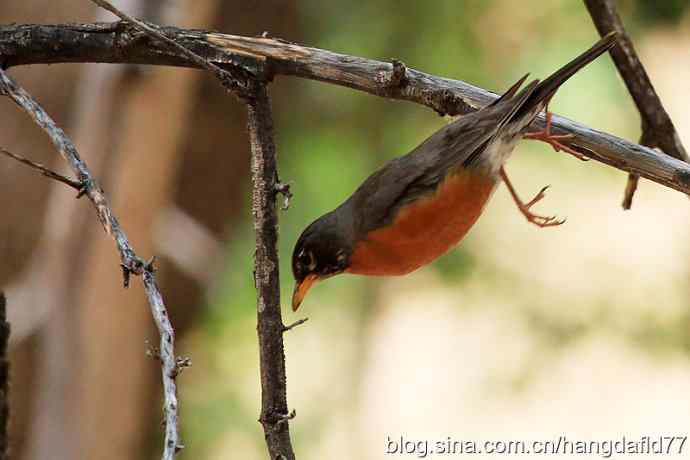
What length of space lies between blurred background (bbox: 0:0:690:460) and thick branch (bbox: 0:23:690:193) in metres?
4.04

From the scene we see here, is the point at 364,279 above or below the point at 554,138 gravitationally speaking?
above

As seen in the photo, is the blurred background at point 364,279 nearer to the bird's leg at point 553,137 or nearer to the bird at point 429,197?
the bird at point 429,197

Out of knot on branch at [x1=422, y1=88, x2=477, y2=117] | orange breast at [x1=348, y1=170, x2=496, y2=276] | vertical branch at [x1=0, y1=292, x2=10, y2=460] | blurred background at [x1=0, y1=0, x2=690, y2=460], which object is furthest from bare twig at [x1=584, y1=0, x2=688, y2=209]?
blurred background at [x1=0, y1=0, x2=690, y2=460]

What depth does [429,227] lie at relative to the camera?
3.18 metres

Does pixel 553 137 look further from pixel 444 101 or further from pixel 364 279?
pixel 364 279

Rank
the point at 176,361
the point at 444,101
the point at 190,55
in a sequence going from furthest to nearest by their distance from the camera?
1. the point at 444,101
2. the point at 190,55
3. the point at 176,361

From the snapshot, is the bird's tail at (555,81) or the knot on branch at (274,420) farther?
the bird's tail at (555,81)

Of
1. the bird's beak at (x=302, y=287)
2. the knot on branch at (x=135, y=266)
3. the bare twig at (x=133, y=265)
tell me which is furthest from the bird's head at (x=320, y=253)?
the knot on branch at (x=135, y=266)

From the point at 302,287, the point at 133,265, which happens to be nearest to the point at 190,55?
the point at 133,265

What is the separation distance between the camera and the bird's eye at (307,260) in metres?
3.49

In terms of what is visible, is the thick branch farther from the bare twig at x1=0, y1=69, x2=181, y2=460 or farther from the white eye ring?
the white eye ring

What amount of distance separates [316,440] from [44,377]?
Result: 2499 millimetres

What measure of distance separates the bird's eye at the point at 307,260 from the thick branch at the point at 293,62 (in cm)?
105

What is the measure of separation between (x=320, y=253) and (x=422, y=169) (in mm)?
478
